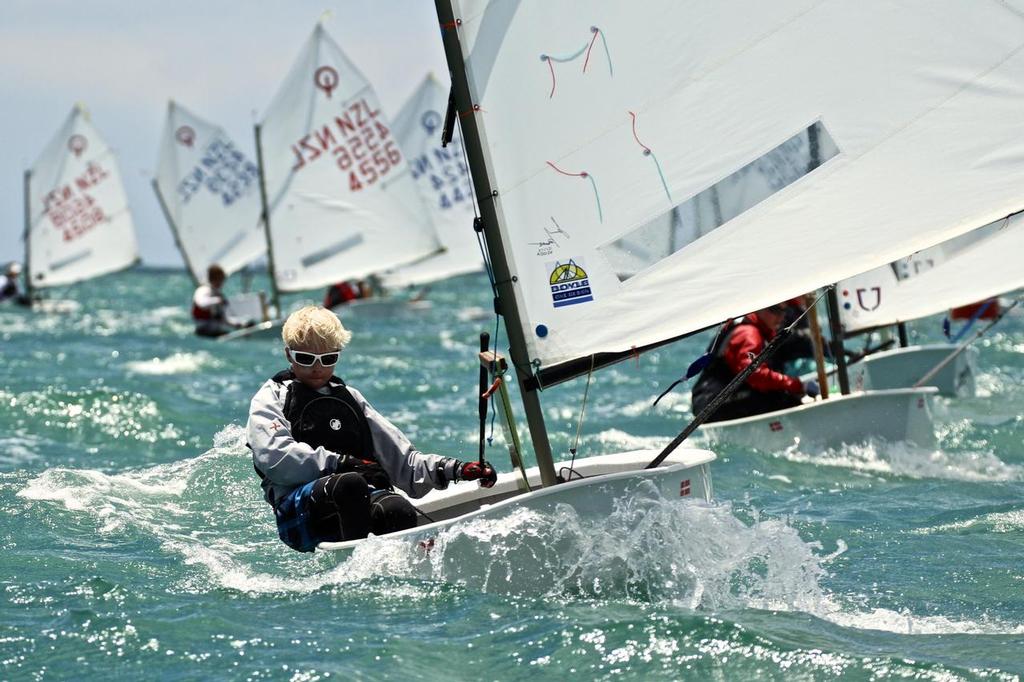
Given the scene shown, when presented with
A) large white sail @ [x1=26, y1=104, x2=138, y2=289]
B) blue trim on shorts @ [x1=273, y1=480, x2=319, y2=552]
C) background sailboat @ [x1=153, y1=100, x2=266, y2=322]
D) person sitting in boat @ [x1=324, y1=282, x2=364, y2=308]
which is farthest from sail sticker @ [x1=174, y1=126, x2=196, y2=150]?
blue trim on shorts @ [x1=273, y1=480, x2=319, y2=552]

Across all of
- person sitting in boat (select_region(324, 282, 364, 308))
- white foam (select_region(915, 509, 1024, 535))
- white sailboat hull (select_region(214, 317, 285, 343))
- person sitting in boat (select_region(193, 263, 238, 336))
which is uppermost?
person sitting in boat (select_region(324, 282, 364, 308))

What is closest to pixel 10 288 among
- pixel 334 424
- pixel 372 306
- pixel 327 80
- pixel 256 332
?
pixel 372 306

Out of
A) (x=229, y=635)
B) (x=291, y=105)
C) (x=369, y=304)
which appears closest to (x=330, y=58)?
(x=291, y=105)

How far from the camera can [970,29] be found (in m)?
4.44

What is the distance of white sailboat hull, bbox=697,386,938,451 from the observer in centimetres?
756

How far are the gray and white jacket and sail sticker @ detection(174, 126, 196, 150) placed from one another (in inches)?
885

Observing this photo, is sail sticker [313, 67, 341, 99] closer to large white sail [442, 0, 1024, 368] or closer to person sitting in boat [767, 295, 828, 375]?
person sitting in boat [767, 295, 828, 375]

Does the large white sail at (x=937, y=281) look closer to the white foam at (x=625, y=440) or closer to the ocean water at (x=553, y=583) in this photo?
the ocean water at (x=553, y=583)

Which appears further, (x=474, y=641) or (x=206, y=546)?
(x=206, y=546)

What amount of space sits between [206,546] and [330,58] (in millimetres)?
14917

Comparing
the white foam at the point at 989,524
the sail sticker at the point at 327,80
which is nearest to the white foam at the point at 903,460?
the white foam at the point at 989,524

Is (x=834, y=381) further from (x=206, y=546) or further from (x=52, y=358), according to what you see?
(x=52, y=358)

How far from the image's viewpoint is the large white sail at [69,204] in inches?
1112

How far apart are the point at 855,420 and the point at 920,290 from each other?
5.76 ft
